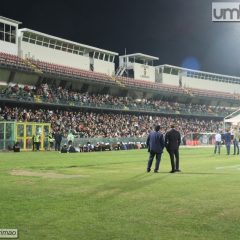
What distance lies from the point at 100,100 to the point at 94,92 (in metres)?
3.47

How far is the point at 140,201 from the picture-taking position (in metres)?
10.4

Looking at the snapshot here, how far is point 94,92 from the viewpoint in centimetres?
6600

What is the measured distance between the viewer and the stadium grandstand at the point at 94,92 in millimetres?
51062

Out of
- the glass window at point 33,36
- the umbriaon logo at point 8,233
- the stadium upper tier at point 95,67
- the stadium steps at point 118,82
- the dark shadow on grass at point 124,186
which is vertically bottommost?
the umbriaon logo at point 8,233

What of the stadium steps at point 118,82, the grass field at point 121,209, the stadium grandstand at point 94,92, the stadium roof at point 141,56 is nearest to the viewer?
the grass field at point 121,209

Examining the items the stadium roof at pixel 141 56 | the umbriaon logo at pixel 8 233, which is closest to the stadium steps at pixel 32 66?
the stadium roof at pixel 141 56

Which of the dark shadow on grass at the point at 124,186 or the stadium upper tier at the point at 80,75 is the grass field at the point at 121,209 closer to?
the dark shadow on grass at the point at 124,186

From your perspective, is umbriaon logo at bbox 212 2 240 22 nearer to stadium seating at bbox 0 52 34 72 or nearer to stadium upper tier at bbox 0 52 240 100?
stadium seating at bbox 0 52 34 72

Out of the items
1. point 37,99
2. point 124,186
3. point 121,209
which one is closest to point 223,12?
point 124,186

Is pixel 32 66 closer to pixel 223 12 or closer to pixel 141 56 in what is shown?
pixel 141 56

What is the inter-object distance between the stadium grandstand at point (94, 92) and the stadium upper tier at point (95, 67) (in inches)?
4.6

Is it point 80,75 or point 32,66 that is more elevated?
point 32,66

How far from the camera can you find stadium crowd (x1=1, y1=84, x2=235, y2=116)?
52031 mm

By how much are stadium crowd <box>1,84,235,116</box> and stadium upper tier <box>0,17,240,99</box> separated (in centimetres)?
200
